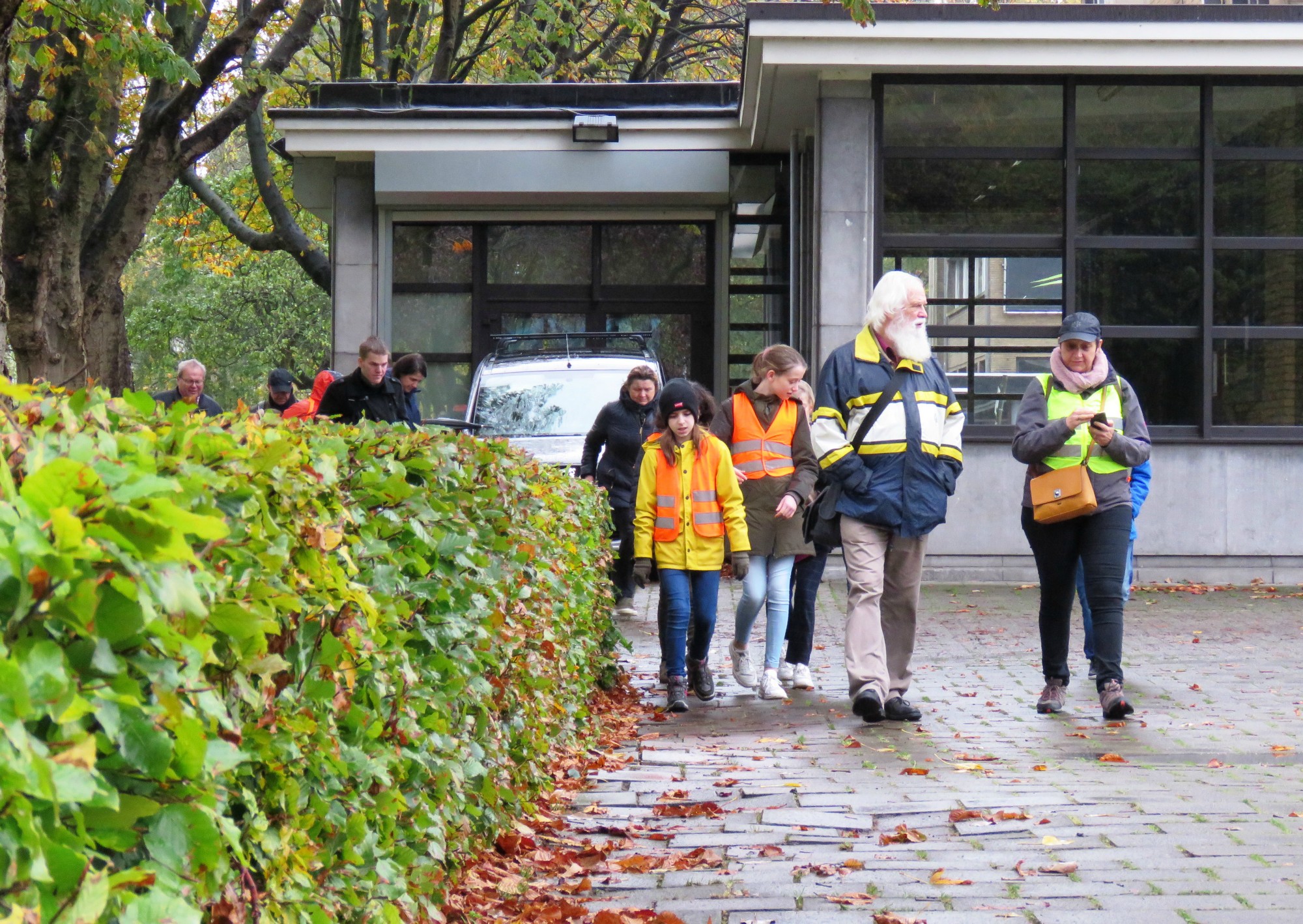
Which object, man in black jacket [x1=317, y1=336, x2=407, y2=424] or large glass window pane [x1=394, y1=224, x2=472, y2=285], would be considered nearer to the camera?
man in black jacket [x1=317, y1=336, x2=407, y2=424]

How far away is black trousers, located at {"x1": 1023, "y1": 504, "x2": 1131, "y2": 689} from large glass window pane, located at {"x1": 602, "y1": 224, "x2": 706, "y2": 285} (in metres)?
12.0

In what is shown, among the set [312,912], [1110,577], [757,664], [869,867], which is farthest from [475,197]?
[312,912]

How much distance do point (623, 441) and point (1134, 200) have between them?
6.10 m

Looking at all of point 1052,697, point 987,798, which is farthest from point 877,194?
point 987,798

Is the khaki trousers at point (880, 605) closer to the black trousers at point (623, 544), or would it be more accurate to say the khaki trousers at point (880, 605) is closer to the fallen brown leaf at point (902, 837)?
the fallen brown leaf at point (902, 837)

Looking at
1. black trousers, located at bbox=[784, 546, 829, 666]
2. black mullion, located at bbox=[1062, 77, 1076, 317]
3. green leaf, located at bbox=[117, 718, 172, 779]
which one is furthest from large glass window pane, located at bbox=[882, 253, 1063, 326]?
green leaf, located at bbox=[117, 718, 172, 779]

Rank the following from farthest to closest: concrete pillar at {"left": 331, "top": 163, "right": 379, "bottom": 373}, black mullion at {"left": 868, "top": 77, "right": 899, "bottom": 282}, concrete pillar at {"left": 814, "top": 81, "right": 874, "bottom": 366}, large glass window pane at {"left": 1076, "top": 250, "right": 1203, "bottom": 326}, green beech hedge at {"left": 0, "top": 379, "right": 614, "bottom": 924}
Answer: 1. concrete pillar at {"left": 331, "top": 163, "right": 379, "bottom": 373}
2. large glass window pane at {"left": 1076, "top": 250, "right": 1203, "bottom": 326}
3. black mullion at {"left": 868, "top": 77, "right": 899, "bottom": 282}
4. concrete pillar at {"left": 814, "top": 81, "right": 874, "bottom": 366}
5. green beech hedge at {"left": 0, "top": 379, "right": 614, "bottom": 924}

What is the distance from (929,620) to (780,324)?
24.5ft

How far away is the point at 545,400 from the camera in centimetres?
1434

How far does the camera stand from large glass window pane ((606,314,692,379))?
19.8 metres

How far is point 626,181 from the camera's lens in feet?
61.1

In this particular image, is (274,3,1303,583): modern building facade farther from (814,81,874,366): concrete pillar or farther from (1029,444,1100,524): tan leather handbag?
(1029,444,1100,524): tan leather handbag

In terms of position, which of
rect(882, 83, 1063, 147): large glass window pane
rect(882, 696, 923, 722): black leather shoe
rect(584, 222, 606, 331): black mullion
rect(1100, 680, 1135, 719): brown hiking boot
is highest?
rect(882, 83, 1063, 147): large glass window pane

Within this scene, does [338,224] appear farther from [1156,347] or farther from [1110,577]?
[1110,577]
